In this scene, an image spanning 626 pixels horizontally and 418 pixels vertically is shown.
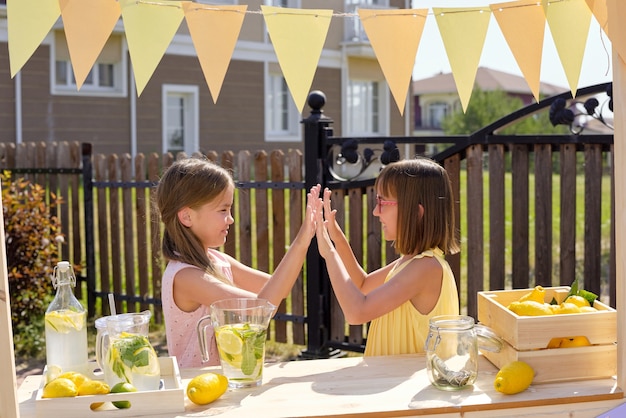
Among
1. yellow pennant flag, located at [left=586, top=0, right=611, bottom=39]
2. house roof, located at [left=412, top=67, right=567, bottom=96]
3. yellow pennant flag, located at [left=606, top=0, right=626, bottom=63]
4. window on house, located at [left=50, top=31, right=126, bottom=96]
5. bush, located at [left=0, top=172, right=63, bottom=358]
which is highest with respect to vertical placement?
house roof, located at [left=412, top=67, right=567, bottom=96]

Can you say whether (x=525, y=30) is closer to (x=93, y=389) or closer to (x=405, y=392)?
(x=405, y=392)

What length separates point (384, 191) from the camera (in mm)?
2598

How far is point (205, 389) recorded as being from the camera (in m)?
1.94

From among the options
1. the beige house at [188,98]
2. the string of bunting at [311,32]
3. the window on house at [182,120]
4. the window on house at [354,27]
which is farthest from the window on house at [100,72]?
the string of bunting at [311,32]

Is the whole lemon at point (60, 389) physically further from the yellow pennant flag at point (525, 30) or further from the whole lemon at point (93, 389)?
the yellow pennant flag at point (525, 30)

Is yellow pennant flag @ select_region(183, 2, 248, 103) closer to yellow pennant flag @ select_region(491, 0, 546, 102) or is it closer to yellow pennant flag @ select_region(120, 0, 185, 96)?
yellow pennant flag @ select_region(120, 0, 185, 96)

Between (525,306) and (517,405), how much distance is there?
30 cm

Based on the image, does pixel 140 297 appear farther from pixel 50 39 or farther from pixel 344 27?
pixel 344 27

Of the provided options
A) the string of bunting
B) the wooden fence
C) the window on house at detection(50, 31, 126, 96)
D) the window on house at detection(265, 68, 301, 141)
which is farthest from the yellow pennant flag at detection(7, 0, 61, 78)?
the window on house at detection(265, 68, 301, 141)

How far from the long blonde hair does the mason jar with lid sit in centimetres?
91

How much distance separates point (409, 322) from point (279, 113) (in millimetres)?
15846

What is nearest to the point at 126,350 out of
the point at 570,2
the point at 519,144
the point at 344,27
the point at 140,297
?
the point at 570,2

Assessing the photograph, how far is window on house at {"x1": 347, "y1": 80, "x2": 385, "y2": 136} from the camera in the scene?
19.6 m

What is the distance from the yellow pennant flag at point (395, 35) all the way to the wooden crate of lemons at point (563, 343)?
0.85 meters
